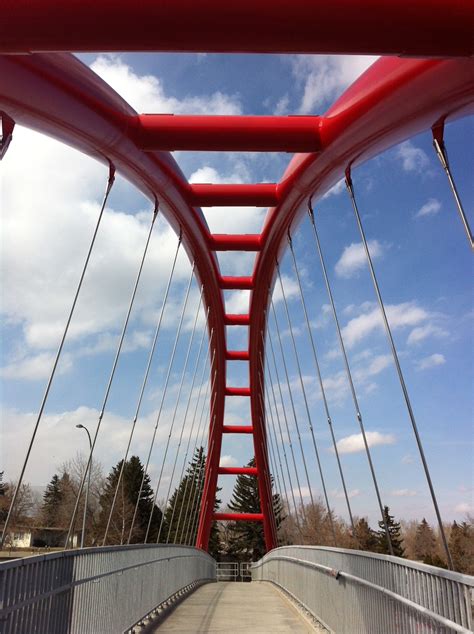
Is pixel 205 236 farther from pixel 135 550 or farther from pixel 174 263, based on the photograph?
pixel 135 550

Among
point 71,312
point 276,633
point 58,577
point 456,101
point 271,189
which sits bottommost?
point 276,633

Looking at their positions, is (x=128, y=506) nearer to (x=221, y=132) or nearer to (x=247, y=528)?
(x=247, y=528)

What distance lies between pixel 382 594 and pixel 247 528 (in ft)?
207

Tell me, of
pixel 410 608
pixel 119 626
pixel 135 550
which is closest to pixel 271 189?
pixel 135 550

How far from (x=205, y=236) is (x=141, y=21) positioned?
36.0 feet

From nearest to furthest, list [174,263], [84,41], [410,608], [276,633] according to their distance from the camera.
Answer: [410,608], [84,41], [276,633], [174,263]

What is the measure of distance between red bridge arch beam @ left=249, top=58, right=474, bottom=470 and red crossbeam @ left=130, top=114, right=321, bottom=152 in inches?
19.1

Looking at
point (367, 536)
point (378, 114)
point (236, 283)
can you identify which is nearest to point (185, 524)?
point (367, 536)

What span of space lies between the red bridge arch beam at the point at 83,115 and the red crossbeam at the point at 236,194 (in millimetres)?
A: 327

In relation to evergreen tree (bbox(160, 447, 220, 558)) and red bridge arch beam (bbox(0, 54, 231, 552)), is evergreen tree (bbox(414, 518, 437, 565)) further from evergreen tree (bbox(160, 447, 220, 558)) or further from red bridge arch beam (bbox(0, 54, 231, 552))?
red bridge arch beam (bbox(0, 54, 231, 552))

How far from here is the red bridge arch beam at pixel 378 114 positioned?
6.75 metres

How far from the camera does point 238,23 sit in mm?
4777

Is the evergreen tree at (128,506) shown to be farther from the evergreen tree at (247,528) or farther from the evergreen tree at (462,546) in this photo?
the evergreen tree at (462,546)

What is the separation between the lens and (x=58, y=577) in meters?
4.96
